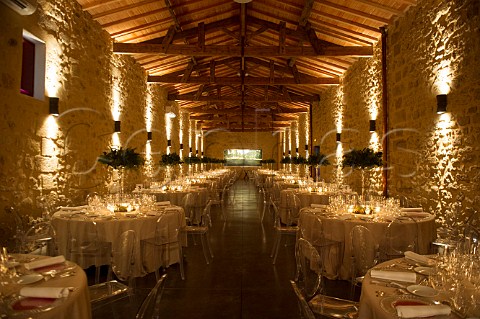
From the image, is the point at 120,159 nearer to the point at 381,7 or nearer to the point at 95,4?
the point at 95,4

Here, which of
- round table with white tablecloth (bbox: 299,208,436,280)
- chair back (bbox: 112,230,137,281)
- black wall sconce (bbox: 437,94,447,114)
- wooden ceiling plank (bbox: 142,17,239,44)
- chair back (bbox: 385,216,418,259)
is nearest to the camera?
chair back (bbox: 112,230,137,281)

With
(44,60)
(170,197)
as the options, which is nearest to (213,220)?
(170,197)

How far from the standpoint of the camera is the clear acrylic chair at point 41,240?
385cm

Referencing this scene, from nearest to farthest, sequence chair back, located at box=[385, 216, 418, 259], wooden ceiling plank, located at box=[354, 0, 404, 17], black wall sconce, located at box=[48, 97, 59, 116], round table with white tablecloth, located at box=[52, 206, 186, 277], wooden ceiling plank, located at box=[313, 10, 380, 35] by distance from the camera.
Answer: chair back, located at box=[385, 216, 418, 259] → round table with white tablecloth, located at box=[52, 206, 186, 277] → black wall sconce, located at box=[48, 97, 59, 116] → wooden ceiling plank, located at box=[354, 0, 404, 17] → wooden ceiling plank, located at box=[313, 10, 380, 35]

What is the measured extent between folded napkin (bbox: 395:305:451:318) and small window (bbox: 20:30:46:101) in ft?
17.4

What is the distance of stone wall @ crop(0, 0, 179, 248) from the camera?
4598 millimetres

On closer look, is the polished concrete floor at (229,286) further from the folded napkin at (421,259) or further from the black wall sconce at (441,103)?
the black wall sconce at (441,103)

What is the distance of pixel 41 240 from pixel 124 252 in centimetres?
124

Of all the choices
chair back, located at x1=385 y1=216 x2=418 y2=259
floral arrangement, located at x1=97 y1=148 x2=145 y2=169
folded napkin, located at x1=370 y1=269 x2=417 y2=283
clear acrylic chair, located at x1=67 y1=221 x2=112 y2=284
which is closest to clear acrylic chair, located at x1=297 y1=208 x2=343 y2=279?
chair back, located at x1=385 y1=216 x2=418 y2=259

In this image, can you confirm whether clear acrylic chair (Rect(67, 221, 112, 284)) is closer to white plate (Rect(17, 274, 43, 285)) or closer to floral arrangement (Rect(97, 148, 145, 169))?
white plate (Rect(17, 274, 43, 285))

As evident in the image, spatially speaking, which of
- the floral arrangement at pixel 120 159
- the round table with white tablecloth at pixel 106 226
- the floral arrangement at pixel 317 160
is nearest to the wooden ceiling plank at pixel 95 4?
the floral arrangement at pixel 120 159

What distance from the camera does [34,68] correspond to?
5371mm

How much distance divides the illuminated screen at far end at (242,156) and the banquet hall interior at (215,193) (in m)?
17.1

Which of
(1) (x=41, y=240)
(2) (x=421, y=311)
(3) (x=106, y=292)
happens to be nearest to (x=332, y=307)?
(2) (x=421, y=311)
